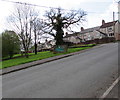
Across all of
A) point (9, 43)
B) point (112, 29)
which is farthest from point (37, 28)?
point (112, 29)

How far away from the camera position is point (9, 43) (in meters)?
31.3

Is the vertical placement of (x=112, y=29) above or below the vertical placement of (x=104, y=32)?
above

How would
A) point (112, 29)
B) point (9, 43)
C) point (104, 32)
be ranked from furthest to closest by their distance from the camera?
1. point (104, 32)
2. point (112, 29)
3. point (9, 43)

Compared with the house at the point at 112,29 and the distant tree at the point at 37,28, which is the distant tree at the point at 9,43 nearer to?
the distant tree at the point at 37,28

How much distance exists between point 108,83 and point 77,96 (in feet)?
6.27

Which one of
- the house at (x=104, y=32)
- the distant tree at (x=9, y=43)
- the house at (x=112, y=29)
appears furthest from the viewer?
the house at (x=104, y=32)

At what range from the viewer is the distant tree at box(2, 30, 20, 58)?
30.6m

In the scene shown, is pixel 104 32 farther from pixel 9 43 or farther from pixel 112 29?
pixel 9 43

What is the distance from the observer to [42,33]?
36094mm

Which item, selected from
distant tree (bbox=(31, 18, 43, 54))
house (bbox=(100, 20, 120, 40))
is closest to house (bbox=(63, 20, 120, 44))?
house (bbox=(100, 20, 120, 40))

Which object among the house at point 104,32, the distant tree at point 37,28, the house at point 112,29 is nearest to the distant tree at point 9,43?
the distant tree at point 37,28

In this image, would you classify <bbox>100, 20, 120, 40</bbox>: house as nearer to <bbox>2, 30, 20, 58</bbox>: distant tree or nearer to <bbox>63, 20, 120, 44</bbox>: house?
<bbox>63, 20, 120, 44</bbox>: house

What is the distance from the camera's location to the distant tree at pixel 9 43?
3056 centimetres

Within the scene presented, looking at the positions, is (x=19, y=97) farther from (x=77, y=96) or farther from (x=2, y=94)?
(x=77, y=96)
